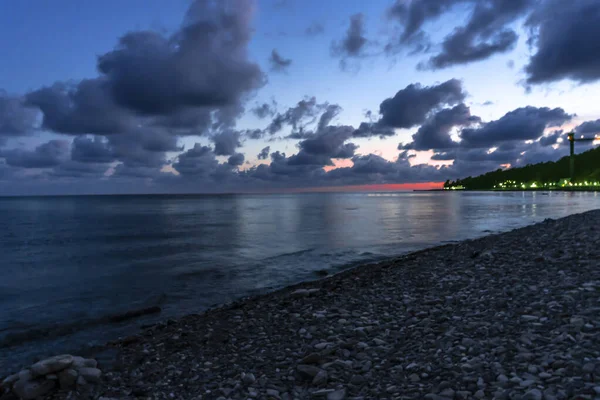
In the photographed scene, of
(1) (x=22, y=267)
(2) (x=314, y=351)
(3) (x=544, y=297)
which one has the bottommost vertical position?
(1) (x=22, y=267)

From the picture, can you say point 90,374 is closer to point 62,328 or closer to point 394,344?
point 62,328

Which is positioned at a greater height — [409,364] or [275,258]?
[409,364]

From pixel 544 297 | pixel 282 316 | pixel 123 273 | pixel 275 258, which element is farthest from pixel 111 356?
pixel 275 258

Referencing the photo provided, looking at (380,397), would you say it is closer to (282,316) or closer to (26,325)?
(282,316)

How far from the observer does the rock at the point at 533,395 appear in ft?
15.9

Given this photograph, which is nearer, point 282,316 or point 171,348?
point 171,348

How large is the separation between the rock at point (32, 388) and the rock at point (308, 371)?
534 cm

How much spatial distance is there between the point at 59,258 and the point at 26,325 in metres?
18.6

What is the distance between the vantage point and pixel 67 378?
754 cm

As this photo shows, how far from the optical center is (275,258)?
87.4 ft

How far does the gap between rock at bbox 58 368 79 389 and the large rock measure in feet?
0.50

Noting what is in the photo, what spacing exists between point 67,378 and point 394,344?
23.2ft

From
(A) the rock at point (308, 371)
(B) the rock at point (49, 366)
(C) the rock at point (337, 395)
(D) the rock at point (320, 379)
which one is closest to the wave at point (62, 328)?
(B) the rock at point (49, 366)

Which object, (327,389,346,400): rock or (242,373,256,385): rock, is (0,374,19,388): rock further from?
(327,389,346,400): rock
